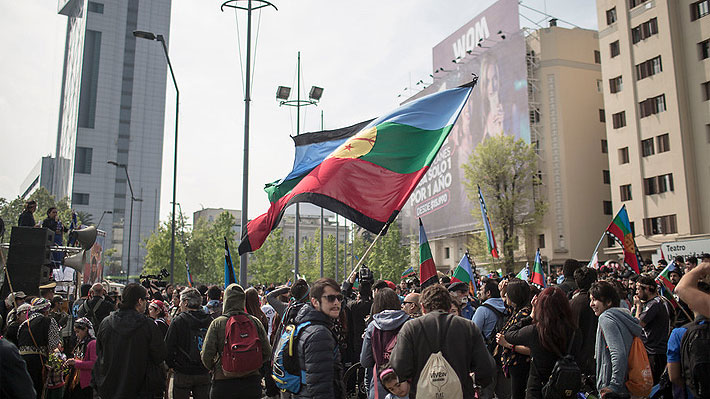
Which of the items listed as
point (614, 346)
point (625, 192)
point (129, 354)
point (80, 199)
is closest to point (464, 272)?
point (614, 346)

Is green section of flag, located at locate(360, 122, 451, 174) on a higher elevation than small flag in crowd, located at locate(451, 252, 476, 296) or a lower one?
higher

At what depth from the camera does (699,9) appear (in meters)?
34.1

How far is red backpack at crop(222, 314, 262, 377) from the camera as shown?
19.2 feet

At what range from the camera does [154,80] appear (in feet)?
361

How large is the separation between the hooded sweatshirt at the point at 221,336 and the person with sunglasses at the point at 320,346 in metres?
0.97

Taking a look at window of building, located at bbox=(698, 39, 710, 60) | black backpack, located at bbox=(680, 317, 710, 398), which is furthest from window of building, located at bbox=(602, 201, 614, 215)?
black backpack, located at bbox=(680, 317, 710, 398)

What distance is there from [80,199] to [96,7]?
35.9 meters

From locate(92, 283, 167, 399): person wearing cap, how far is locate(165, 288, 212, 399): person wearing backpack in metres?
0.72

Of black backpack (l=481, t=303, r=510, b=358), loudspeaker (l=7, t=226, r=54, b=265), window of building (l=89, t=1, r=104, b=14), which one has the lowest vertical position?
black backpack (l=481, t=303, r=510, b=358)

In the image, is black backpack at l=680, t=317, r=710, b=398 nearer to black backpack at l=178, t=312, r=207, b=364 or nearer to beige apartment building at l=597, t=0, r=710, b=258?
black backpack at l=178, t=312, r=207, b=364

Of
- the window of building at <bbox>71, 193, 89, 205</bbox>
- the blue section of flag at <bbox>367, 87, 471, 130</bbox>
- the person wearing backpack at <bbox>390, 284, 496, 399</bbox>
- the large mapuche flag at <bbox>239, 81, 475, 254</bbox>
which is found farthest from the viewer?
the window of building at <bbox>71, 193, 89, 205</bbox>

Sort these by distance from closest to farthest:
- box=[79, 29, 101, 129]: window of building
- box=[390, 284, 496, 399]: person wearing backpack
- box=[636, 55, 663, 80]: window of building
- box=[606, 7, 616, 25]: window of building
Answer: box=[390, 284, 496, 399]: person wearing backpack
box=[636, 55, 663, 80]: window of building
box=[606, 7, 616, 25]: window of building
box=[79, 29, 101, 129]: window of building

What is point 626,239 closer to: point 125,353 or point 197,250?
point 125,353

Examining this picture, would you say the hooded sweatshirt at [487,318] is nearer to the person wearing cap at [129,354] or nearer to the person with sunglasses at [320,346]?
the person with sunglasses at [320,346]
